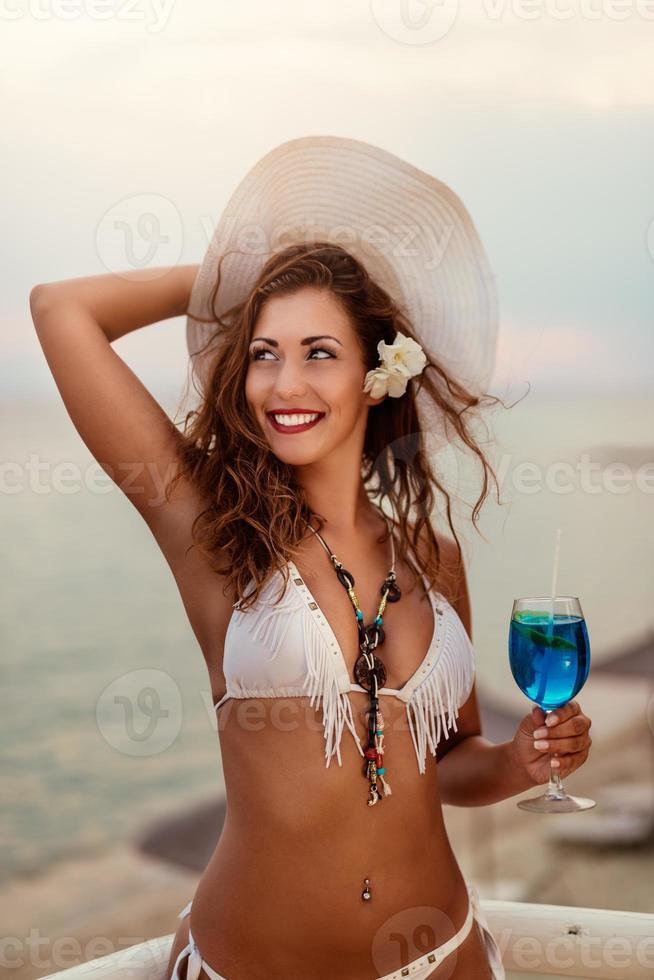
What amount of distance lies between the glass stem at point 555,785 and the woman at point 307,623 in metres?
0.02

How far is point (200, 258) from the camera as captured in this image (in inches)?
221

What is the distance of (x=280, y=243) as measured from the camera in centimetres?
169

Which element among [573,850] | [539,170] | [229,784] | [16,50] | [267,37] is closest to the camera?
[229,784]

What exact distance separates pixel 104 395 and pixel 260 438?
0.81 ft

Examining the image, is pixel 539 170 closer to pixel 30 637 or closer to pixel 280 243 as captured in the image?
pixel 280 243

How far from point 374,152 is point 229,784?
1058 mm

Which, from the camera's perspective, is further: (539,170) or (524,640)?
(539,170)

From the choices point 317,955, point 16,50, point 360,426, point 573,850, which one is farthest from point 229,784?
point 573,850

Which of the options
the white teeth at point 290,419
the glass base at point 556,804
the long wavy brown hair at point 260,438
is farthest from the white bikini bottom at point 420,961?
the white teeth at point 290,419

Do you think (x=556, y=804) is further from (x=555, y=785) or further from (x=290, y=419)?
(x=290, y=419)

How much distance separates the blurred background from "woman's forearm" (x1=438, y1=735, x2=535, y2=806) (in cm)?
40

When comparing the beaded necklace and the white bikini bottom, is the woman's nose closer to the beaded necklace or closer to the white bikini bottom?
the beaded necklace

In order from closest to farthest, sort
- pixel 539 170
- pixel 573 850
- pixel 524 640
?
pixel 524 640, pixel 539 170, pixel 573 850

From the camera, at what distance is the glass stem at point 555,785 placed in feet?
4.60
